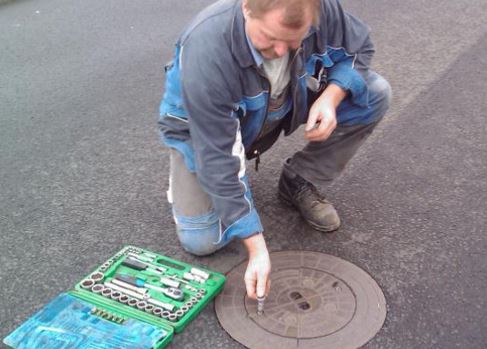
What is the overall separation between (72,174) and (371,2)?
138 inches

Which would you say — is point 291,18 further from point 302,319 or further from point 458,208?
point 458,208

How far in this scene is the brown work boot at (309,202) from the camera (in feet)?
8.02

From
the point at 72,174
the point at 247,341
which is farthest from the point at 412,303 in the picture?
the point at 72,174

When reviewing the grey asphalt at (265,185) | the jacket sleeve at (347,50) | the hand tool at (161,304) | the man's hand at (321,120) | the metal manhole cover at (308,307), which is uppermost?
the jacket sleeve at (347,50)

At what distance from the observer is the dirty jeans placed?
2273 mm

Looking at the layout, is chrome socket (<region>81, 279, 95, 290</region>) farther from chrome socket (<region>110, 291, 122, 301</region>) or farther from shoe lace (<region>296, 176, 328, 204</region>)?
shoe lace (<region>296, 176, 328, 204</region>)

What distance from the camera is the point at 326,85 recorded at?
2.32m

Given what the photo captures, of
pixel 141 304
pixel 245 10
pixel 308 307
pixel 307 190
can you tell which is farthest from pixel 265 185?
pixel 245 10

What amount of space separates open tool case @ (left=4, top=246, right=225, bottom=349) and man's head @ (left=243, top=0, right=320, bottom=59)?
2.83ft

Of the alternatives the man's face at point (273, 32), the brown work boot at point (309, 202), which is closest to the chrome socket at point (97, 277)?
the brown work boot at point (309, 202)

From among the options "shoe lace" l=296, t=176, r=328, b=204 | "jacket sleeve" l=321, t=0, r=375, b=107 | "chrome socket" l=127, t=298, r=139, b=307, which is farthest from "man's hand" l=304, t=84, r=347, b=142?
"chrome socket" l=127, t=298, r=139, b=307

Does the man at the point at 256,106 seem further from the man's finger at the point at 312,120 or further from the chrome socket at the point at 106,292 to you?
the chrome socket at the point at 106,292

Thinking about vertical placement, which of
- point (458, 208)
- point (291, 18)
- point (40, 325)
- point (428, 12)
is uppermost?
point (291, 18)

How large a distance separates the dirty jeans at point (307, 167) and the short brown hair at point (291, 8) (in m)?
0.73
